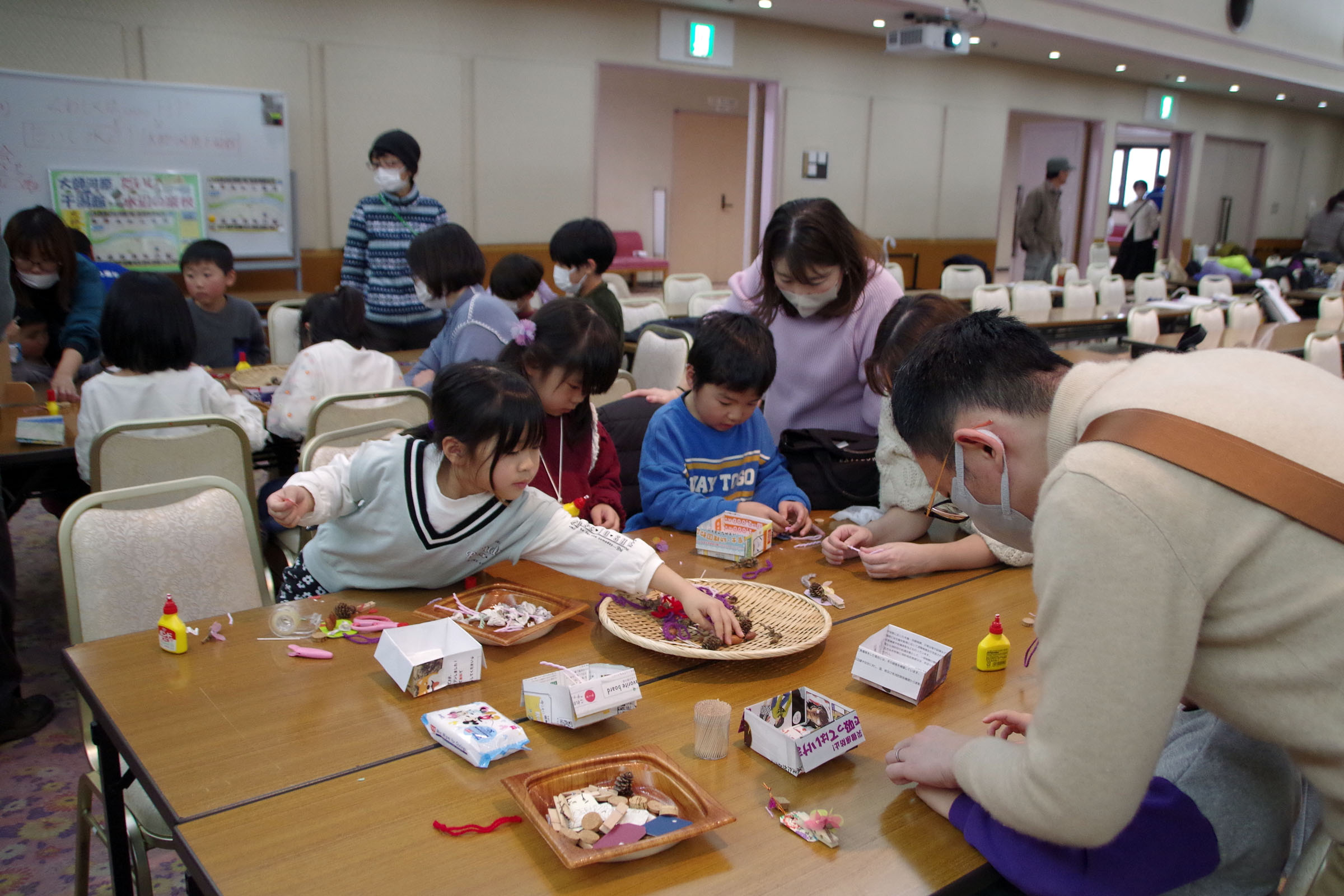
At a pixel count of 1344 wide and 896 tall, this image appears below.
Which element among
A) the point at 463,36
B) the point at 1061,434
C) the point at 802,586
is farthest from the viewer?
the point at 463,36

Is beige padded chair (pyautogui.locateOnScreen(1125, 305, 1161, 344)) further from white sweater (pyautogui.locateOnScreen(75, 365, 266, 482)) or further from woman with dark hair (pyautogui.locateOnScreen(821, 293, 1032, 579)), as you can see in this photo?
white sweater (pyautogui.locateOnScreen(75, 365, 266, 482))

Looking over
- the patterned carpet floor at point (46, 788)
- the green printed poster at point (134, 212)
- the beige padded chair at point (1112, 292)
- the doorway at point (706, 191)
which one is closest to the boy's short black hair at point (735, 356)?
the patterned carpet floor at point (46, 788)

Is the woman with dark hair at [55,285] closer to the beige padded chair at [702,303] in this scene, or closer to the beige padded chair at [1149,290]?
the beige padded chair at [702,303]

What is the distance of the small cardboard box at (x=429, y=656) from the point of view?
144cm

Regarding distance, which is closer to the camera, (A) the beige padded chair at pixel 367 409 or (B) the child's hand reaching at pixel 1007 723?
(B) the child's hand reaching at pixel 1007 723

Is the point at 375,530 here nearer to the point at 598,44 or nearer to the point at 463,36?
the point at 463,36

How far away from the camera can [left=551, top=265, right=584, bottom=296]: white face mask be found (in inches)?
171

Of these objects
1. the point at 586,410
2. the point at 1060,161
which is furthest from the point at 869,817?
the point at 1060,161

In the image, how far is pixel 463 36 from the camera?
7.70 metres

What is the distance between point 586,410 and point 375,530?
77 centimetres

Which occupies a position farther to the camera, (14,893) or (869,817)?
(14,893)

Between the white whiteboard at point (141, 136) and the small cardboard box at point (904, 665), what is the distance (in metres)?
6.30

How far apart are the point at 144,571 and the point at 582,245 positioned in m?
2.75

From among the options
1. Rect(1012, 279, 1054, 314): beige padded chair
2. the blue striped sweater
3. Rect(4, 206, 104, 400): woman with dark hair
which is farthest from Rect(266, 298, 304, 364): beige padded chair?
Rect(1012, 279, 1054, 314): beige padded chair
